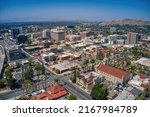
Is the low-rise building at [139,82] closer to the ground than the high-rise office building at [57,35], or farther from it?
closer to the ground

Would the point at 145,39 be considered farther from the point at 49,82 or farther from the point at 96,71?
the point at 49,82

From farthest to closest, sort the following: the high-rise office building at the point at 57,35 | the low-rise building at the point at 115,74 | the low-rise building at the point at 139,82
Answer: the high-rise office building at the point at 57,35
the low-rise building at the point at 115,74
the low-rise building at the point at 139,82

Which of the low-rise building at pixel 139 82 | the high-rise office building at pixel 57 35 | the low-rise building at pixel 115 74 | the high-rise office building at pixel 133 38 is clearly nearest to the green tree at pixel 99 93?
the low-rise building at pixel 115 74

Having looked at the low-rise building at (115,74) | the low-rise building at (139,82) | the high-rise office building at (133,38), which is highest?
the high-rise office building at (133,38)

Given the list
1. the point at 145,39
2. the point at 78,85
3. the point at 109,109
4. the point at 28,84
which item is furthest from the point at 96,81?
the point at 145,39

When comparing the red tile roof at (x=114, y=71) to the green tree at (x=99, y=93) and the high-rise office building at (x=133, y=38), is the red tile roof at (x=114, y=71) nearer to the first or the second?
the green tree at (x=99, y=93)

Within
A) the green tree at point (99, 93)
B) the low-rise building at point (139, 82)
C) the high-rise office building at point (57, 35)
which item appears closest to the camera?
the green tree at point (99, 93)

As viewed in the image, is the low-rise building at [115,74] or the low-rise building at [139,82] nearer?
the low-rise building at [139,82]

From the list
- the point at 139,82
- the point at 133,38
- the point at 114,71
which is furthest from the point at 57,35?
the point at 139,82

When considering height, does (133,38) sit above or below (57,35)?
below

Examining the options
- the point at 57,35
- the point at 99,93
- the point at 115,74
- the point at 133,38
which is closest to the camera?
the point at 99,93

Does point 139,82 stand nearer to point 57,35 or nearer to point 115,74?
point 115,74

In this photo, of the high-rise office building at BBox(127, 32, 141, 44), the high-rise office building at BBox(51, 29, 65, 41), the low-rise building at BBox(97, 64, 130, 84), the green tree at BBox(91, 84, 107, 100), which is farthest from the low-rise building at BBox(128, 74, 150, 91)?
the high-rise office building at BBox(51, 29, 65, 41)
